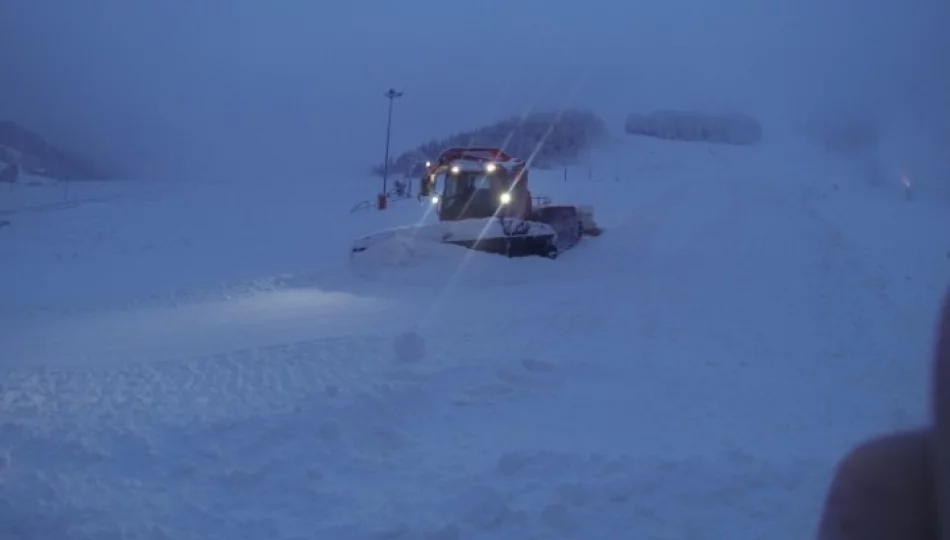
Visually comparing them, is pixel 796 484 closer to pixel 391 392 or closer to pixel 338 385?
pixel 391 392

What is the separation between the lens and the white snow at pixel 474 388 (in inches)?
227

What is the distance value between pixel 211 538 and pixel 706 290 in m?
9.62

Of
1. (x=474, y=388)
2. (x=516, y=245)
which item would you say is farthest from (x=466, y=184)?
(x=474, y=388)

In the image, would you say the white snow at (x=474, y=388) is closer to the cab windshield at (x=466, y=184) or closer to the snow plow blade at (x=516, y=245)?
the snow plow blade at (x=516, y=245)

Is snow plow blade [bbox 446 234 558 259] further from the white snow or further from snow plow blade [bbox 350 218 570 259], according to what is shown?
the white snow

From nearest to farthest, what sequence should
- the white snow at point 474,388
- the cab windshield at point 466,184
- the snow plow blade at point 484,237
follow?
the white snow at point 474,388
the snow plow blade at point 484,237
the cab windshield at point 466,184

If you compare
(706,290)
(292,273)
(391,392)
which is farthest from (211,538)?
(292,273)

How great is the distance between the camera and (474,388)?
332 inches

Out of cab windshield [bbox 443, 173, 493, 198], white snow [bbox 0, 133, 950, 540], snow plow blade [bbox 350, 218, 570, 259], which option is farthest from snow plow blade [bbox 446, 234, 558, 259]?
cab windshield [bbox 443, 173, 493, 198]

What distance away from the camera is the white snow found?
19.0ft

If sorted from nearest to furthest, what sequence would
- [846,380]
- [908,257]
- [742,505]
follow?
1. [742,505]
2. [846,380]
3. [908,257]

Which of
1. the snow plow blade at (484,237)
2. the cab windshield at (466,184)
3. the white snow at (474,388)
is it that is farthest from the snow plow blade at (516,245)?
the cab windshield at (466,184)

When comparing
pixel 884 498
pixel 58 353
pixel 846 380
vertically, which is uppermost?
pixel 884 498

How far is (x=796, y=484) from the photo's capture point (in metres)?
6.09
